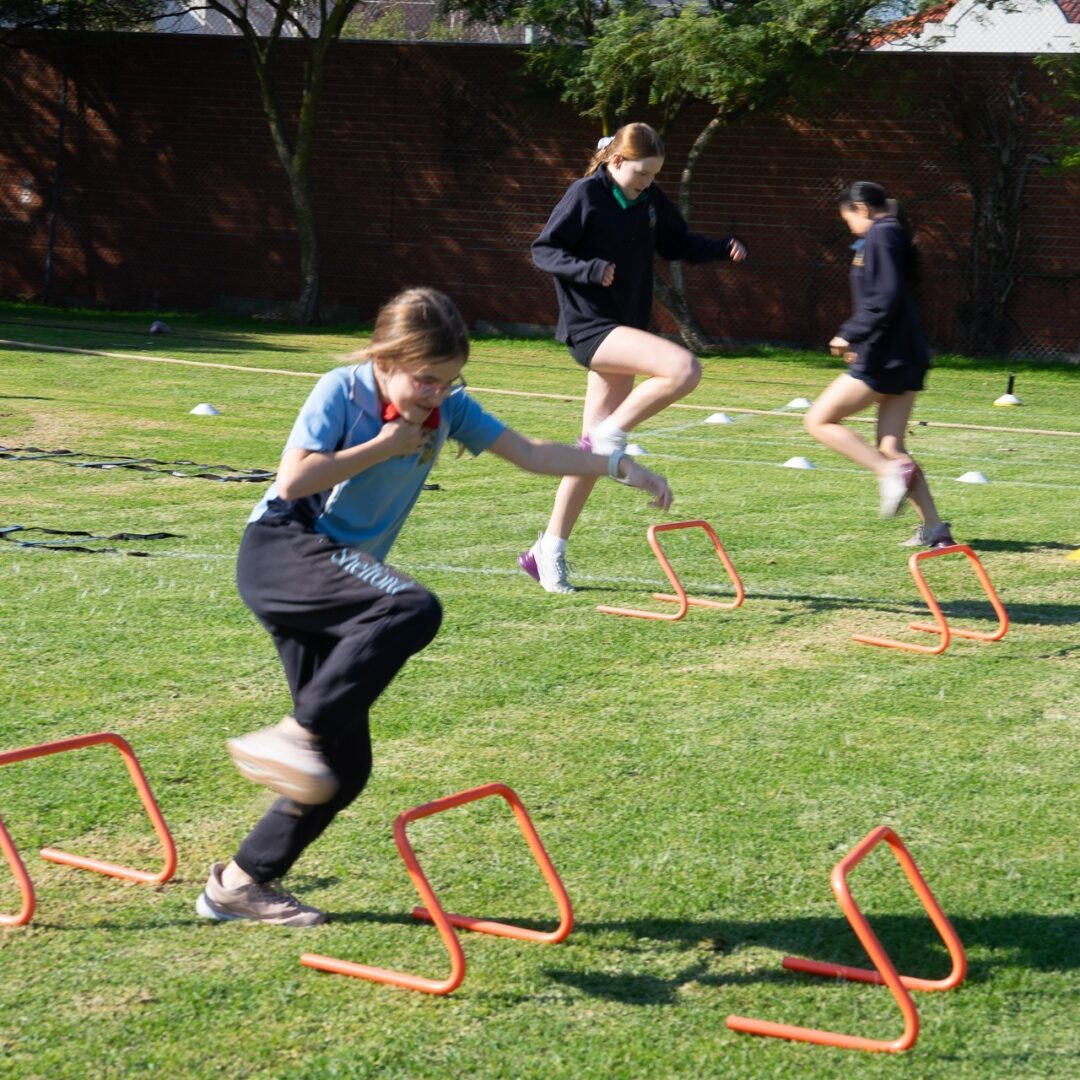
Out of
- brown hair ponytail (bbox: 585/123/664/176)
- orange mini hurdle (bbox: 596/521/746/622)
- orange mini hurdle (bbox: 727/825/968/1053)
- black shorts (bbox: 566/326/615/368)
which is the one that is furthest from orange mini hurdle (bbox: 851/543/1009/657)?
orange mini hurdle (bbox: 727/825/968/1053)

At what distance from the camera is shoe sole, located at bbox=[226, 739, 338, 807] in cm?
347

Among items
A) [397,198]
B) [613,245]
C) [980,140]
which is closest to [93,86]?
[397,198]

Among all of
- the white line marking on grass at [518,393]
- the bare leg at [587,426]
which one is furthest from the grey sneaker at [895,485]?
the white line marking on grass at [518,393]

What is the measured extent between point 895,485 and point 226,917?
5000mm

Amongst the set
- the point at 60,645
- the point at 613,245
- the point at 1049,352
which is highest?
the point at 613,245

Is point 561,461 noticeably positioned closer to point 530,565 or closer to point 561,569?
point 561,569

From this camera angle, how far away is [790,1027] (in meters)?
3.29

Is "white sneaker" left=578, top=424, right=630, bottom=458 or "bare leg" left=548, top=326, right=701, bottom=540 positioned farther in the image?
"bare leg" left=548, top=326, right=701, bottom=540

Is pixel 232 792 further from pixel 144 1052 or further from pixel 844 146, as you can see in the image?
pixel 844 146

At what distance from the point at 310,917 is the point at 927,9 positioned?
63.9 feet

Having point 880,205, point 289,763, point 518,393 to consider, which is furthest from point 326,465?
point 518,393

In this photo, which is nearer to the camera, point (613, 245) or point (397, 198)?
point (613, 245)

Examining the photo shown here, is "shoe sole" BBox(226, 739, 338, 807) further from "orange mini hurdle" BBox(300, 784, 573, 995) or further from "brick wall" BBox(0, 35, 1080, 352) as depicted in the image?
"brick wall" BBox(0, 35, 1080, 352)

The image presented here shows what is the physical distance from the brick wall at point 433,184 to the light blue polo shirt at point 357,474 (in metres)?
19.6
